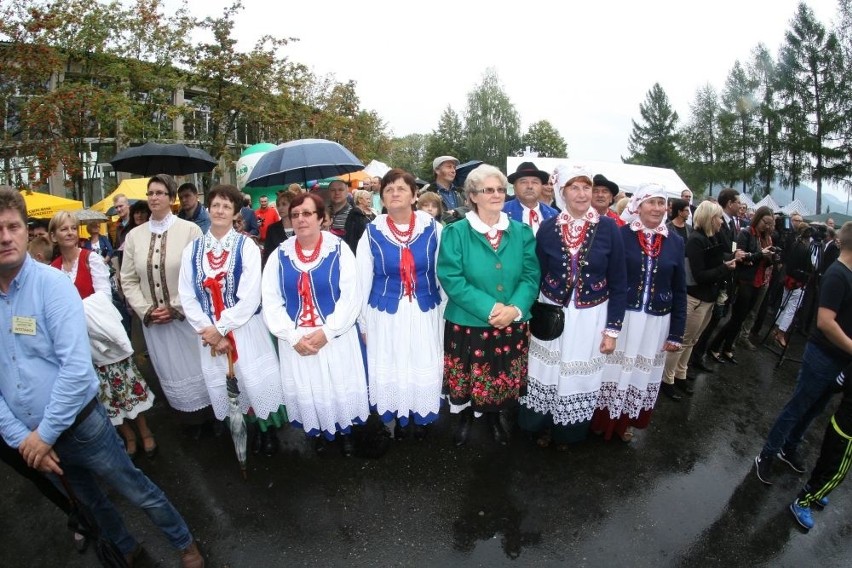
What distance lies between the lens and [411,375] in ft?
11.6

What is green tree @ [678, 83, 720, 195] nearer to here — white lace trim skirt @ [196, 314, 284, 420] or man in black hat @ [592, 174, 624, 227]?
man in black hat @ [592, 174, 624, 227]

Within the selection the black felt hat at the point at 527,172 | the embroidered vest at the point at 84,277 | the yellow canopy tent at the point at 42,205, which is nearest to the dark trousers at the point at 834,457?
the black felt hat at the point at 527,172

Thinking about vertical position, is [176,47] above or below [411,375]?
above

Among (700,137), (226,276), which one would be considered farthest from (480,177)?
(700,137)

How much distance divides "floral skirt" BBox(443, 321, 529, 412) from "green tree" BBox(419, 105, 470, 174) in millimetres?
56278

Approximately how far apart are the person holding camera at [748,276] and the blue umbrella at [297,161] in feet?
16.3

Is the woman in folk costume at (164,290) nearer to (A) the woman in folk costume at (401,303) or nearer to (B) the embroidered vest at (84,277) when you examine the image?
(B) the embroidered vest at (84,277)

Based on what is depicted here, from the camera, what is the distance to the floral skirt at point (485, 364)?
349cm

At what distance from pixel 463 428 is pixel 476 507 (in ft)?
2.57

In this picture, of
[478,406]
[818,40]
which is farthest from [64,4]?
[818,40]

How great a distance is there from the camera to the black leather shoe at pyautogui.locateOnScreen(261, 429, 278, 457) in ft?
12.5

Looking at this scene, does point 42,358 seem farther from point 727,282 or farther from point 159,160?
point 727,282

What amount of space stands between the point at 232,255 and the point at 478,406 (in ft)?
7.23

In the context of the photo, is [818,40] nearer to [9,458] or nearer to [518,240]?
[518,240]
